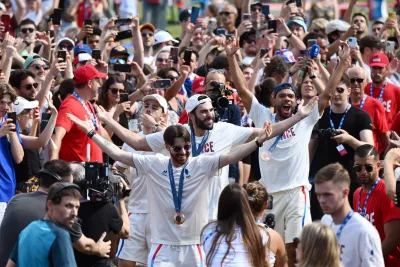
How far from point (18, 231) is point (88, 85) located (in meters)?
3.79

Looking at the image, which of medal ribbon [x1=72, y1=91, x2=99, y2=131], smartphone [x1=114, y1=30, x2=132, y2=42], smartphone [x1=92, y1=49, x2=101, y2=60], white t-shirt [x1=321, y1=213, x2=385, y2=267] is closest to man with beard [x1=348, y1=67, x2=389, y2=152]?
medal ribbon [x1=72, y1=91, x2=99, y2=131]

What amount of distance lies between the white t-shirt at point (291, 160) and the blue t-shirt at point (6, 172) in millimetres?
2676

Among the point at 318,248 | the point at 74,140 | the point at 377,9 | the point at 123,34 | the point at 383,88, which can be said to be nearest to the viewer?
the point at 318,248

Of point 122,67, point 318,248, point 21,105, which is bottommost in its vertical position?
point 318,248

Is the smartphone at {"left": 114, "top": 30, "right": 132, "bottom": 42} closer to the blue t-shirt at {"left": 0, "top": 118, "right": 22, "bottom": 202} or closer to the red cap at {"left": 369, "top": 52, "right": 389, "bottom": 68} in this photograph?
the red cap at {"left": 369, "top": 52, "right": 389, "bottom": 68}

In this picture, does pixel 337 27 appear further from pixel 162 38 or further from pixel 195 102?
pixel 195 102

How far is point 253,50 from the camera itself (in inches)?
671

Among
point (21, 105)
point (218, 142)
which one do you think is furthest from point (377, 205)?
point (21, 105)

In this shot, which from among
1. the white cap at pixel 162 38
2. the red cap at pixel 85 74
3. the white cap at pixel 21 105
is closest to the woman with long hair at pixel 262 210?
the white cap at pixel 21 105

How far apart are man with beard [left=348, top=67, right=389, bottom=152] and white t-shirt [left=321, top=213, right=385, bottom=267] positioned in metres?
5.42

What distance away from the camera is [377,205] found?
10086 mm

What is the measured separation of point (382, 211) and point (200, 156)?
177 centimetres

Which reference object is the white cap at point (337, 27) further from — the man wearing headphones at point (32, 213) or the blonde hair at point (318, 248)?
the blonde hair at point (318, 248)

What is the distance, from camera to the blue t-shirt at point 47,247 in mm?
7762
